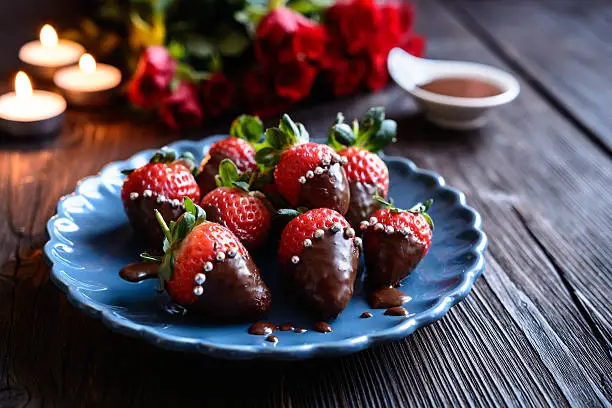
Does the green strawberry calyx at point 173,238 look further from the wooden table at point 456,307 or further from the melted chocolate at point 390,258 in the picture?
the melted chocolate at point 390,258

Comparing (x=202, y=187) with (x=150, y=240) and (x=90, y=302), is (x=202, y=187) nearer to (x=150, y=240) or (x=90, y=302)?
(x=150, y=240)

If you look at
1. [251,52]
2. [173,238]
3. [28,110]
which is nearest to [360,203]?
[173,238]

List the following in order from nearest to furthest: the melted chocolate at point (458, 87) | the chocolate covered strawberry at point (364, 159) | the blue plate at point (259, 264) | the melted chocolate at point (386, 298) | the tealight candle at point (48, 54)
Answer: the blue plate at point (259, 264), the melted chocolate at point (386, 298), the chocolate covered strawberry at point (364, 159), the melted chocolate at point (458, 87), the tealight candle at point (48, 54)

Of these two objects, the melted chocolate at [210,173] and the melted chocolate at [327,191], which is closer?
the melted chocolate at [327,191]

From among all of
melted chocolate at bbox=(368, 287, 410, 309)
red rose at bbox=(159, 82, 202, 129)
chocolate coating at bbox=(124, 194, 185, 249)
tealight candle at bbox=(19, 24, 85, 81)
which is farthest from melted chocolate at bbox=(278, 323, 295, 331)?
tealight candle at bbox=(19, 24, 85, 81)

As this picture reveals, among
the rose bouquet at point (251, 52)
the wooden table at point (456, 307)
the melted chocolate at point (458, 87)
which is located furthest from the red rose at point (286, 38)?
the melted chocolate at point (458, 87)

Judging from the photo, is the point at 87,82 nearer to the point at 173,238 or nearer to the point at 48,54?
the point at 48,54

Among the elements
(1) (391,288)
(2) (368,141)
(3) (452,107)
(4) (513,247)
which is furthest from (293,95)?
(1) (391,288)
